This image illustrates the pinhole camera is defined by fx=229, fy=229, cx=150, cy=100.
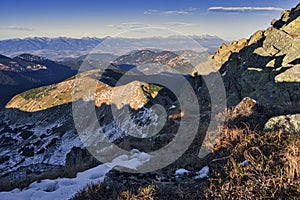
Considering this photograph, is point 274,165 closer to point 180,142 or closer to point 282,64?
point 180,142

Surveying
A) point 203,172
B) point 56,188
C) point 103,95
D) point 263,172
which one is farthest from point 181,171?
point 103,95

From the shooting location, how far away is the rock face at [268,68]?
2333 centimetres

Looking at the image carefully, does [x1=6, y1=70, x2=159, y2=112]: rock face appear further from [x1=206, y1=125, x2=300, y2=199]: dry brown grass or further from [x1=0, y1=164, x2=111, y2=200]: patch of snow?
[x1=206, y1=125, x2=300, y2=199]: dry brown grass

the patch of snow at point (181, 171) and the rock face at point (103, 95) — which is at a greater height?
the patch of snow at point (181, 171)

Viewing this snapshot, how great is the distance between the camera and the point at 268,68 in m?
31.1

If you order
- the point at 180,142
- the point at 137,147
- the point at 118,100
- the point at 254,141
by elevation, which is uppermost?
Result: the point at 254,141

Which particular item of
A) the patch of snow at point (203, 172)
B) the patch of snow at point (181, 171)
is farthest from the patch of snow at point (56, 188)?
the patch of snow at point (203, 172)

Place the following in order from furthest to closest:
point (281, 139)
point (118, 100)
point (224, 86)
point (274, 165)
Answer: point (118, 100), point (224, 86), point (281, 139), point (274, 165)

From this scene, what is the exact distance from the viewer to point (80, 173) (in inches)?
437

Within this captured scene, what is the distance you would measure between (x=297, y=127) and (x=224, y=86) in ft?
99.3

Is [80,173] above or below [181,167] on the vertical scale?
below

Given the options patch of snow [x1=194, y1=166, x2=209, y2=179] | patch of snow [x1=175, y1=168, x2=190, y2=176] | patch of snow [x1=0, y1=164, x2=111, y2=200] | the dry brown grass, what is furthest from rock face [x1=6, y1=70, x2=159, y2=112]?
the dry brown grass

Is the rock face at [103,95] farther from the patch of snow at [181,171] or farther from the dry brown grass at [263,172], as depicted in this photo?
the dry brown grass at [263,172]

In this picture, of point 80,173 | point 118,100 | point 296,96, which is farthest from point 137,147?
point 118,100
